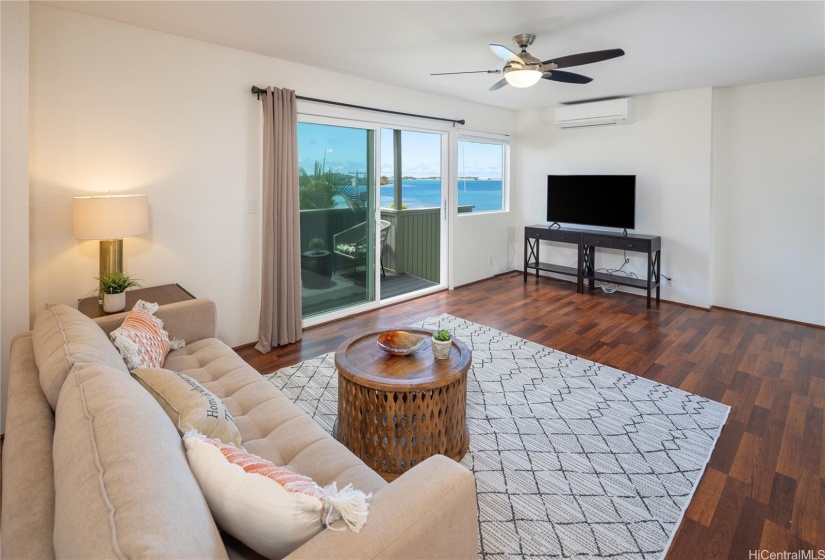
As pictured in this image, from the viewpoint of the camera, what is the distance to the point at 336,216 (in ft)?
14.8

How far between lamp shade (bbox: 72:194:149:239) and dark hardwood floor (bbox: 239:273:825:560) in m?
1.41

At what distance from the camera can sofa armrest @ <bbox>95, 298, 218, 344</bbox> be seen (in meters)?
2.63

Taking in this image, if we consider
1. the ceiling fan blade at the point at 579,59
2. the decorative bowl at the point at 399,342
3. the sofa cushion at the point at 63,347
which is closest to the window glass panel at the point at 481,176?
the ceiling fan blade at the point at 579,59

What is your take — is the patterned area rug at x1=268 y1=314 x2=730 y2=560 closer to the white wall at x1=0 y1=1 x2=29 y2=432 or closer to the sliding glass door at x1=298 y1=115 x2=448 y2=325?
the sliding glass door at x1=298 y1=115 x2=448 y2=325

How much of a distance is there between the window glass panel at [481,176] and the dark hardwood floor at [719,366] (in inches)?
43.6

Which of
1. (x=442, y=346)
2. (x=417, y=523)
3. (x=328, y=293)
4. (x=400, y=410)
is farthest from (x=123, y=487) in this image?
(x=328, y=293)

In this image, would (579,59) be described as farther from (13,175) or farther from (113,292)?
(13,175)

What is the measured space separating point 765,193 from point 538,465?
429cm

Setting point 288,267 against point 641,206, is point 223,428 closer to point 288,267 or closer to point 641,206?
point 288,267

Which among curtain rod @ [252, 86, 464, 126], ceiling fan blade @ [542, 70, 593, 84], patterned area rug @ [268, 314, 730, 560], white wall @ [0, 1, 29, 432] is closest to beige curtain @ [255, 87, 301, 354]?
curtain rod @ [252, 86, 464, 126]

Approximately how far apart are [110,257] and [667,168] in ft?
18.4

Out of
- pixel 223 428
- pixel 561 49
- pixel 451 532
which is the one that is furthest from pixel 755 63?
pixel 223 428

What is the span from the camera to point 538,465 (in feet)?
7.55

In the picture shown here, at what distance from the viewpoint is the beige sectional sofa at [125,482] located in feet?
2.61
